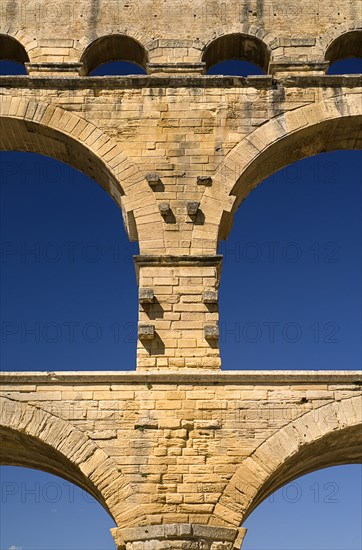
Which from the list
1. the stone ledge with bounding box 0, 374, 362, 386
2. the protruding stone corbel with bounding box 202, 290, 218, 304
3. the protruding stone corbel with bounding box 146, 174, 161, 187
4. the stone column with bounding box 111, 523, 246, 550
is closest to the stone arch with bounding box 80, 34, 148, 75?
the protruding stone corbel with bounding box 146, 174, 161, 187

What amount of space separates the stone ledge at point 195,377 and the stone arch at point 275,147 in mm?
1780

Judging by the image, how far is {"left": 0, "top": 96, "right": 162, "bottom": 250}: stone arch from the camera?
10.0m

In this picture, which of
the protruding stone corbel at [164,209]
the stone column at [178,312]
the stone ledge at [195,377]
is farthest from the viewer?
the protruding stone corbel at [164,209]

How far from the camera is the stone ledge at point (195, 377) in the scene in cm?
881

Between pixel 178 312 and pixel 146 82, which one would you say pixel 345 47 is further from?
pixel 178 312

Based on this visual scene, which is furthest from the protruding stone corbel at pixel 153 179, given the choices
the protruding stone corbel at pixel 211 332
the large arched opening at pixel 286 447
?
the large arched opening at pixel 286 447

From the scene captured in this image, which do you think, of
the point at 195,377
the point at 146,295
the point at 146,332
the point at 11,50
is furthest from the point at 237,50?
the point at 195,377

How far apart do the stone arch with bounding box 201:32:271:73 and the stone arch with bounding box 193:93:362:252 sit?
1387 mm

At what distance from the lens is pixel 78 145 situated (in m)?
10.4

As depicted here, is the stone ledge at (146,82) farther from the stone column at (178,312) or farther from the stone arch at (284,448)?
the stone arch at (284,448)

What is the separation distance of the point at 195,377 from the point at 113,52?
5419 millimetres

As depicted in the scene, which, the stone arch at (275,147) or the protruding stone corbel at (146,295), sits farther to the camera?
the stone arch at (275,147)

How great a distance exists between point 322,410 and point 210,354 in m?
1.44

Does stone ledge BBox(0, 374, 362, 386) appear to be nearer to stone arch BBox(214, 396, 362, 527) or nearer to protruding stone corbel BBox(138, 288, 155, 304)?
stone arch BBox(214, 396, 362, 527)
